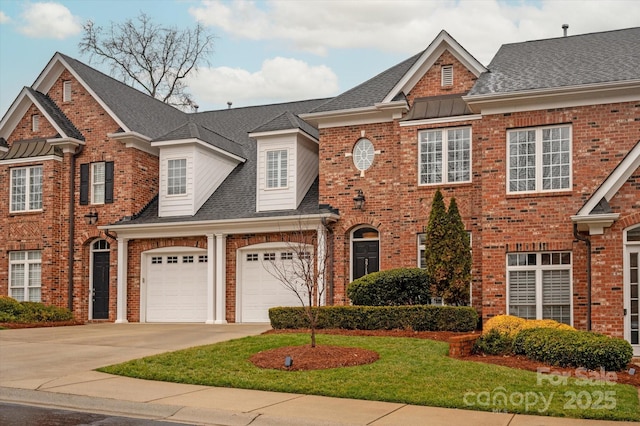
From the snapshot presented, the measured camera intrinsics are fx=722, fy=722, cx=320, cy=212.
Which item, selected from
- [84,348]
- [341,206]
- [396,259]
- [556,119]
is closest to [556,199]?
[556,119]

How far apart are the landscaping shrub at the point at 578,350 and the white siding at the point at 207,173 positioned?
A: 13.9 meters

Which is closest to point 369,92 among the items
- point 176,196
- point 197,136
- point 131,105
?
point 197,136

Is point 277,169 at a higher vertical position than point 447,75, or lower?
lower

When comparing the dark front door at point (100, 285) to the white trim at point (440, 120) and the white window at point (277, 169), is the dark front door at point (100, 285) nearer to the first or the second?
the white window at point (277, 169)

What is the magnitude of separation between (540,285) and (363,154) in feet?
22.8

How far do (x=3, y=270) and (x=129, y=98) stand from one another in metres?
7.84

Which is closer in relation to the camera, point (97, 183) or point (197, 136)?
point (197, 136)

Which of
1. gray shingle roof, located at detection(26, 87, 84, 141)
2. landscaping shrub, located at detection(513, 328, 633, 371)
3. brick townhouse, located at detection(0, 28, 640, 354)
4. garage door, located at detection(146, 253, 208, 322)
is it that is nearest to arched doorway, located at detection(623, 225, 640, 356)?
brick townhouse, located at detection(0, 28, 640, 354)

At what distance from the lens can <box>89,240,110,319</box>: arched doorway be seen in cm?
2500

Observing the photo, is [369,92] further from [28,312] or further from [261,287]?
[28,312]

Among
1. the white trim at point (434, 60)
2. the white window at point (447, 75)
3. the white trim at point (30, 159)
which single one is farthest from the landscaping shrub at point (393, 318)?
the white trim at point (30, 159)

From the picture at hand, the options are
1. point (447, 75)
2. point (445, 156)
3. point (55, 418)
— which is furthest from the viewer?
point (447, 75)

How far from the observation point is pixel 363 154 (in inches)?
863

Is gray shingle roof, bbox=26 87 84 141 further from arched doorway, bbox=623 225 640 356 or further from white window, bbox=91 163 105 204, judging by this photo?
arched doorway, bbox=623 225 640 356
